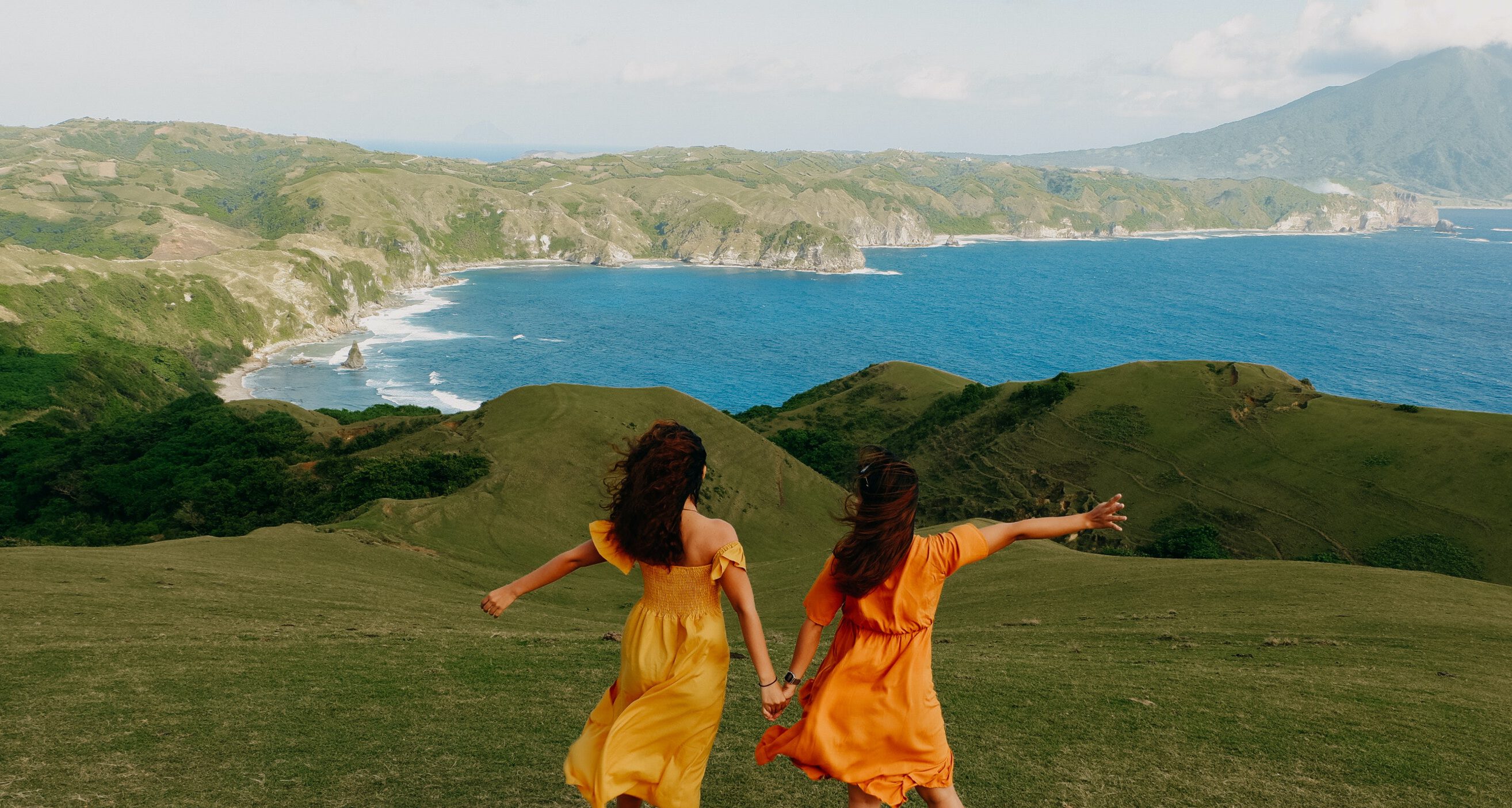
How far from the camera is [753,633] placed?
248 inches

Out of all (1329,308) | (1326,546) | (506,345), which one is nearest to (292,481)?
(1326,546)

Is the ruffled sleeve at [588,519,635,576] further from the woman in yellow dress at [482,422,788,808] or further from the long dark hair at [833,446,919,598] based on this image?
the long dark hair at [833,446,919,598]

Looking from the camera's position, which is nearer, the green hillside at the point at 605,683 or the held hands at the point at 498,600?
the held hands at the point at 498,600

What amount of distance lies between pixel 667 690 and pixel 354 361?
148 meters

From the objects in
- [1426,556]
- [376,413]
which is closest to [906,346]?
[376,413]

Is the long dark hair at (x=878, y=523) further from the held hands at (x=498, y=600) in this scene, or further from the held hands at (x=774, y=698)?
the held hands at (x=498, y=600)

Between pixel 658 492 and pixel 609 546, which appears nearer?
pixel 658 492

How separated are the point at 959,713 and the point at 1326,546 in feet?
119

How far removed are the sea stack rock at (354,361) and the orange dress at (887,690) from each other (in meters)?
147

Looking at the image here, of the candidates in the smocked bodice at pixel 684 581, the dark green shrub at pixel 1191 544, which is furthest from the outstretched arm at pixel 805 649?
the dark green shrub at pixel 1191 544

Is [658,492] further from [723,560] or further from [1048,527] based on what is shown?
[1048,527]

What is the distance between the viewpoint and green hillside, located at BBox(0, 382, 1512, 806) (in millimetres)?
8547

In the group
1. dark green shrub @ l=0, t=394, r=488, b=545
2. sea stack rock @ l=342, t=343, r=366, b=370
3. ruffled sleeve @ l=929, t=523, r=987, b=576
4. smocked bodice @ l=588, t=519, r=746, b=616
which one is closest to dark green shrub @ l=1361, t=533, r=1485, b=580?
ruffled sleeve @ l=929, t=523, r=987, b=576

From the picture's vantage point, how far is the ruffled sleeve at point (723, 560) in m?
6.23
